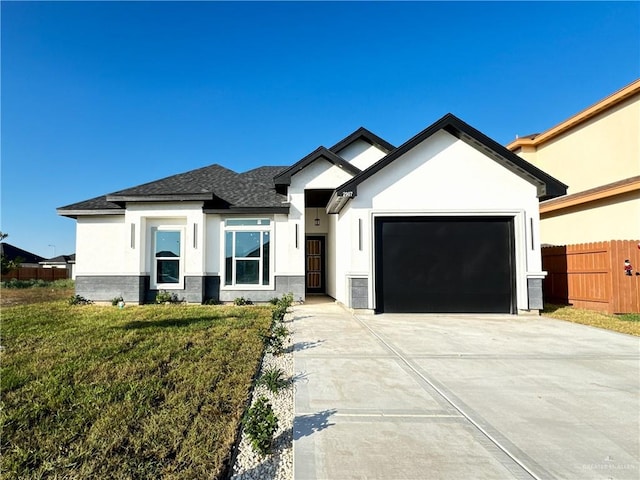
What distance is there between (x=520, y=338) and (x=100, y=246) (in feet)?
42.5

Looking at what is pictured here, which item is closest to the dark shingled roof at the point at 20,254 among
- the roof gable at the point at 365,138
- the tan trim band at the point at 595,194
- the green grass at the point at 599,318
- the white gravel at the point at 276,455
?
the roof gable at the point at 365,138

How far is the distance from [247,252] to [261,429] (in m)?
8.96

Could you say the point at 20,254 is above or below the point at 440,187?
below

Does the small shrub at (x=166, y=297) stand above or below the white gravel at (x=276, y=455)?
above

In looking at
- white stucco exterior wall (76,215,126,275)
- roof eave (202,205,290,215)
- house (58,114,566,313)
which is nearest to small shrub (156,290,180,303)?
house (58,114,566,313)

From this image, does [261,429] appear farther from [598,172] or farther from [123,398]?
[598,172]

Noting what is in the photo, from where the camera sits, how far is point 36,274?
26.6 meters

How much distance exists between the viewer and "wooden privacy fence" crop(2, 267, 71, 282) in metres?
24.6

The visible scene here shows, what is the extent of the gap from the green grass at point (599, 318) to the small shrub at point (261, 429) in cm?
791

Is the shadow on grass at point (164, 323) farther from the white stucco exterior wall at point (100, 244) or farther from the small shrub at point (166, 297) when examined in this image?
the white stucco exterior wall at point (100, 244)

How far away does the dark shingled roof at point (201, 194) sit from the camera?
421 inches

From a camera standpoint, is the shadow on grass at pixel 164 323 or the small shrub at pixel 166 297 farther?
the small shrub at pixel 166 297

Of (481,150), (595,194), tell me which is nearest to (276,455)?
(481,150)

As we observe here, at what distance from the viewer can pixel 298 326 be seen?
728 centimetres
